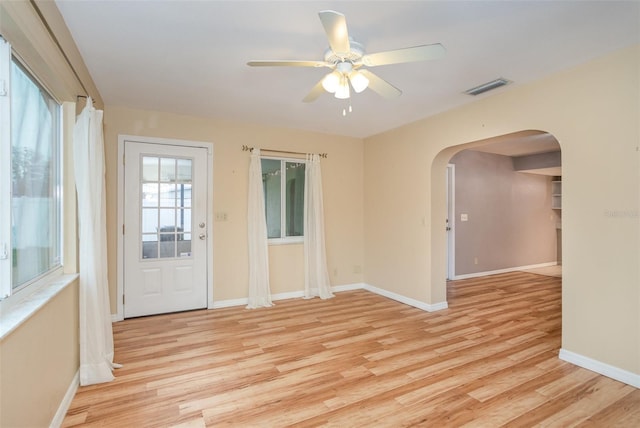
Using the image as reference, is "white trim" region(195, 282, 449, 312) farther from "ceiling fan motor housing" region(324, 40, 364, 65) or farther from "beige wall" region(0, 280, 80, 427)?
"ceiling fan motor housing" region(324, 40, 364, 65)

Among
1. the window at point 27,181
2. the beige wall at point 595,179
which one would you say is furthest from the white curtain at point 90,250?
the beige wall at point 595,179

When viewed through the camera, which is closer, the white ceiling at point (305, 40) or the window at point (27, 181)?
the window at point (27, 181)

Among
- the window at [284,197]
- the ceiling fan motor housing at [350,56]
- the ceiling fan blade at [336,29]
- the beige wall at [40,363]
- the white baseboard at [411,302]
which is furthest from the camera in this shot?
the window at [284,197]

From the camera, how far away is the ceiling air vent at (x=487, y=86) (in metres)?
2.92

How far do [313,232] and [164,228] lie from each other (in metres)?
2.02

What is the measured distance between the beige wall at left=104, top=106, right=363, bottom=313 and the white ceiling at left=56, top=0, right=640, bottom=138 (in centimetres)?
58

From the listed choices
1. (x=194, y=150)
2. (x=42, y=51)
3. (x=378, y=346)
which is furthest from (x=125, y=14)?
(x=378, y=346)

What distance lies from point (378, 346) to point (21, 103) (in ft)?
10.5

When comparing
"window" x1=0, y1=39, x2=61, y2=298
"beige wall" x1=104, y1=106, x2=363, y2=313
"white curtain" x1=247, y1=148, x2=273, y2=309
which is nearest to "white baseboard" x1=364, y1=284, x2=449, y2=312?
"beige wall" x1=104, y1=106, x2=363, y2=313

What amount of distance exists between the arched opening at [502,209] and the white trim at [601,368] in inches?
127

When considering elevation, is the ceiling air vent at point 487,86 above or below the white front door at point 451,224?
above

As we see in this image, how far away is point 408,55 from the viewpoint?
1847 mm

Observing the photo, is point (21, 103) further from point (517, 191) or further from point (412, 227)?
point (517, 191)

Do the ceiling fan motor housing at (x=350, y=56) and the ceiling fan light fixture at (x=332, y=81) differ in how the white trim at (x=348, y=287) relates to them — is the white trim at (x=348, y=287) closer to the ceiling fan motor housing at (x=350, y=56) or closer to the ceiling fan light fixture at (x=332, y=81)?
the ceiling fan light fixture at (x=332, y=81)
